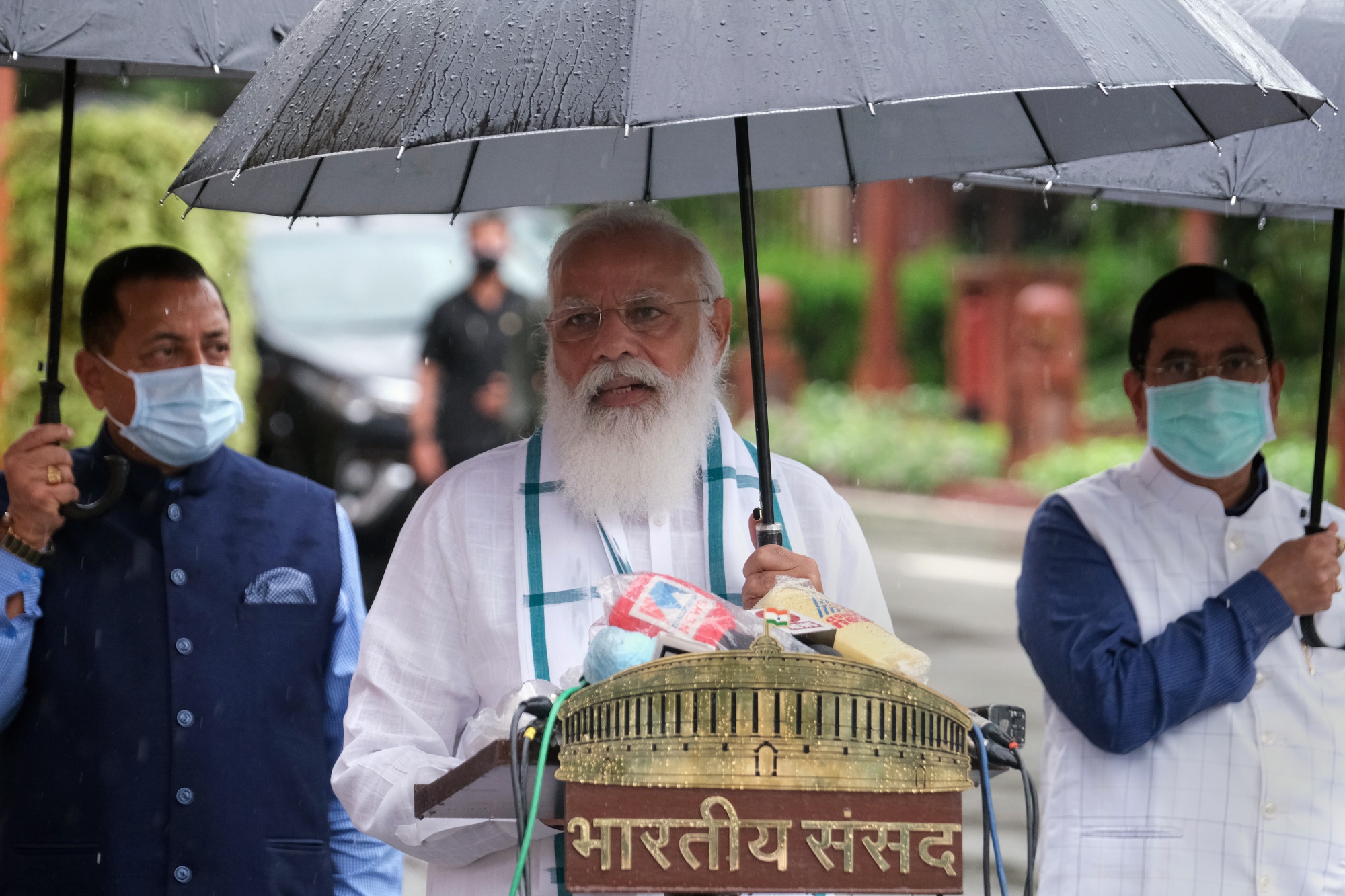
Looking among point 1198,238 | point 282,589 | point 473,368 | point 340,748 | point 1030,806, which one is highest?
point 1198,238

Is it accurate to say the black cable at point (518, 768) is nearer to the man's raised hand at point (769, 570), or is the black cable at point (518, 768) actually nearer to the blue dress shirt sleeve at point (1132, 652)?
the man's raised hand at point (769, 570)

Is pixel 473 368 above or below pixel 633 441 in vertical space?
above

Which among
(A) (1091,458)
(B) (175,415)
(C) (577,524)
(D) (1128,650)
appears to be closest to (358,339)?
(B) (175,415)

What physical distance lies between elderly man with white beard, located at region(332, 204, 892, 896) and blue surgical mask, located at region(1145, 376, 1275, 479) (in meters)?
1.05

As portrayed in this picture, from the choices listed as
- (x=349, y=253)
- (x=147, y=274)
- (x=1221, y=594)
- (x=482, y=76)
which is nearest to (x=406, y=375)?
(x=349, y=253)

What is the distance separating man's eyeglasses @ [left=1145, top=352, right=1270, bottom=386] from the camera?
3.58 metres

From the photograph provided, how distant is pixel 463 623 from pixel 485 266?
7219 millimetres

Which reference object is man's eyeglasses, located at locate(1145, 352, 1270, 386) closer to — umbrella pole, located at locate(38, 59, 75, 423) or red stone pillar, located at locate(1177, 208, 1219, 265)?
umbrella pole, located at locate(38, 59, 75, 423)

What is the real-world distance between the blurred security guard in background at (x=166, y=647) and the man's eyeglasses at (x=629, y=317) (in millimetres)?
971

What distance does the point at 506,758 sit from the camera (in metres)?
1.95

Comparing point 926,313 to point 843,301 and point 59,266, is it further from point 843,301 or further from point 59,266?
point 59,266

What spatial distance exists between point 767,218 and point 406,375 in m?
16.6

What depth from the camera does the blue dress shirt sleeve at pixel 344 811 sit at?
346cm

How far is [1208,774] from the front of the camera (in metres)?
A: 3.37
